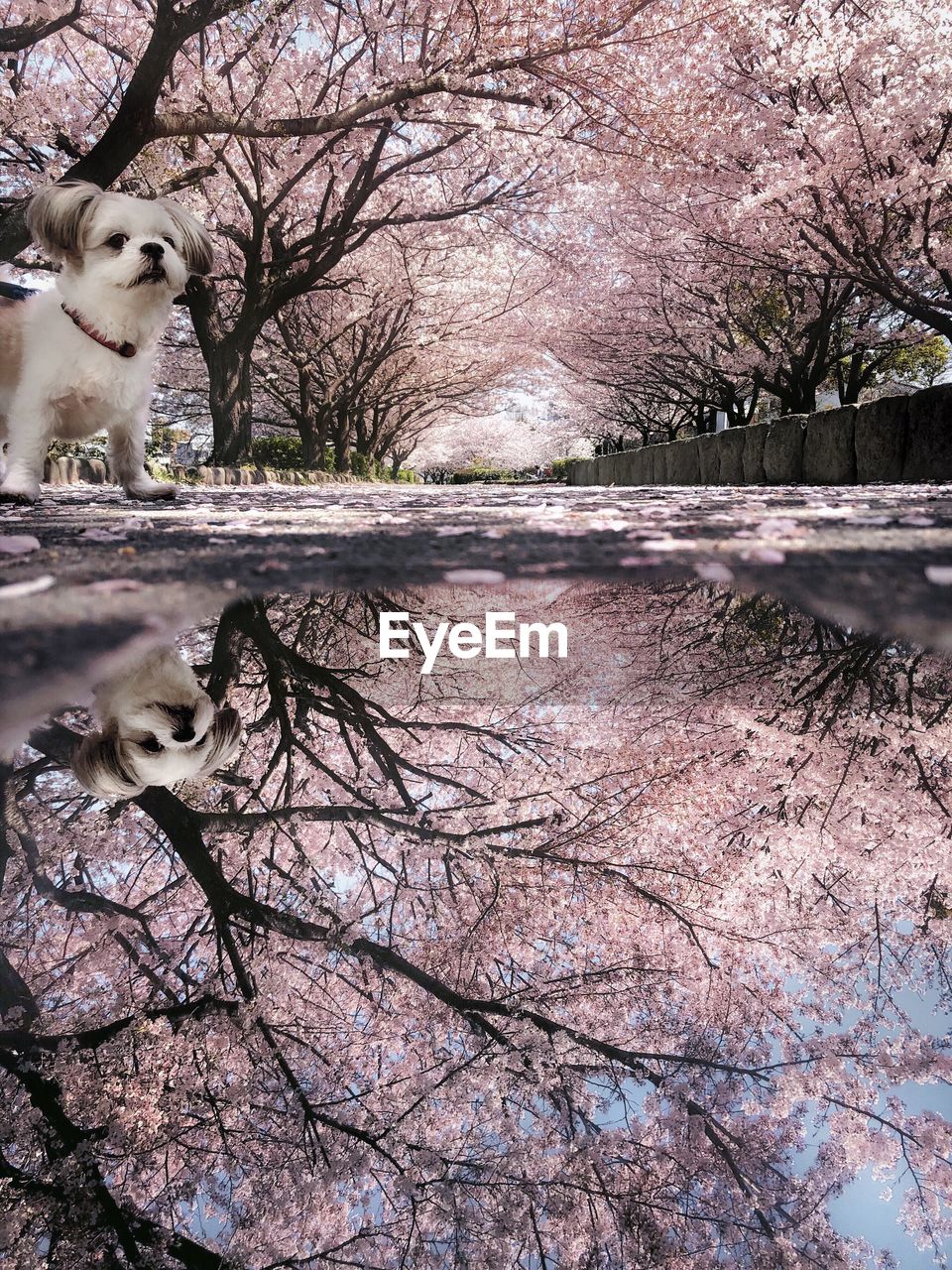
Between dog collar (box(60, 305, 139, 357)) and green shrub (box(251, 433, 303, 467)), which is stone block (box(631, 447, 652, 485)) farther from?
dog collar (box(60, 305, 139, 357))

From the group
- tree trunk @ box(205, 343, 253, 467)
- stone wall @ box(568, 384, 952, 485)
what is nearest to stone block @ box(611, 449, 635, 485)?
stone wall @ box(568, 384, 952, 485)

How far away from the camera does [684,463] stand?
12.5 m

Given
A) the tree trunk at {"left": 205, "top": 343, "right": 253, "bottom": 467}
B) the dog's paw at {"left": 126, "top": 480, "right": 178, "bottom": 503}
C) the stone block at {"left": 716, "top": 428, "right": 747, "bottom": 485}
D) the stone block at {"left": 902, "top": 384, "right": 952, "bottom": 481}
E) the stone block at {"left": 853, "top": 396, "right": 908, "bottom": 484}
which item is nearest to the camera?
the dog's paw at {"left": 126, "top": 480, "right": 178, "bottom": 503}

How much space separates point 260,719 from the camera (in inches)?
45.4

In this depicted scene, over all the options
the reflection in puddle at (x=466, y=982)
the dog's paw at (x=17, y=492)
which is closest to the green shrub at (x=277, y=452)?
the dog's paw at (x=17, y=492)

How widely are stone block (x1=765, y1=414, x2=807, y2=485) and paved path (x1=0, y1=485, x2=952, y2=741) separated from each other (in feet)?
17.0

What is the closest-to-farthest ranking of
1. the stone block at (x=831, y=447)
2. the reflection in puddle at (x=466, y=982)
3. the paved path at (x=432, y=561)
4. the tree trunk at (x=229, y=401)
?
the reflection in puddle at (x=466, y=982), the paved path at (x=432, y=561), the stone block at (x=831, y=447), the tree trunk at (x=229, y=401)

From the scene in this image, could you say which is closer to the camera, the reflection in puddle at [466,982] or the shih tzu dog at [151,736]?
the reflection in puddle at [466,982]

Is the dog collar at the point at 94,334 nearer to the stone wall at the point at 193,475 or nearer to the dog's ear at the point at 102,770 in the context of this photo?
the dog's ear at the point at 102,770

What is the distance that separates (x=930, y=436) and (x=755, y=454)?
3371 millimetres

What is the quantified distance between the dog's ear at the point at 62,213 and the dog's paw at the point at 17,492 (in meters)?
1.01

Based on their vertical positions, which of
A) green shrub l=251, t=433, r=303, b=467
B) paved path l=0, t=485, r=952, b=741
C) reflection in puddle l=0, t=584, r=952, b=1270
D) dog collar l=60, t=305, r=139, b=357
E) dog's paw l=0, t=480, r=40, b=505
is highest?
green shrub l=251, t=433, r=303, b=467

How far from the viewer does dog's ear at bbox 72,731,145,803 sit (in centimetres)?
95
